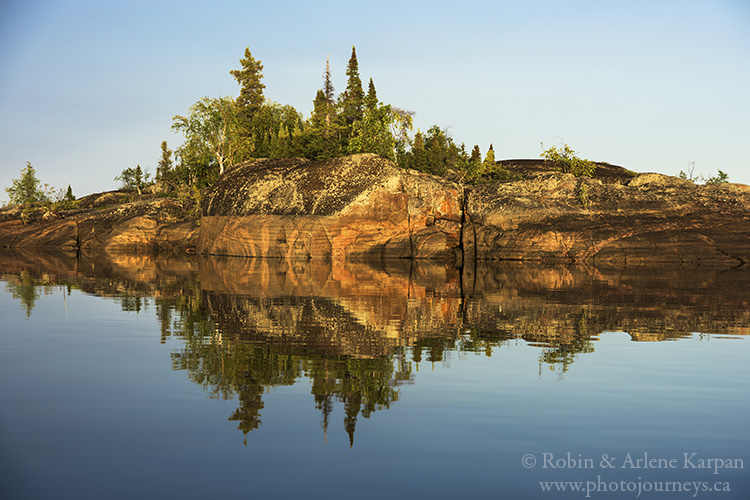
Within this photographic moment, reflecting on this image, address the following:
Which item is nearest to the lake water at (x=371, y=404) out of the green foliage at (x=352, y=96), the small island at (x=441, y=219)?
the small island at (x=441, y=219)

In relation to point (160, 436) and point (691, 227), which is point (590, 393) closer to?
point (160, 436)

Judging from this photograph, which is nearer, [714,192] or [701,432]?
[701,432]

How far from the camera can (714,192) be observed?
142ft

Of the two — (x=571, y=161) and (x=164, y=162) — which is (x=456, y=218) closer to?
(x=571, y=161)

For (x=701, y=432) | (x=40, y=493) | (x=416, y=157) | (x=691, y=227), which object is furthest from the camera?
(x=416, y=157)

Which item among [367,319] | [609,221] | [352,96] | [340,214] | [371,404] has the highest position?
[352,96]

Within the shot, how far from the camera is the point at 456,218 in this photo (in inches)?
1768

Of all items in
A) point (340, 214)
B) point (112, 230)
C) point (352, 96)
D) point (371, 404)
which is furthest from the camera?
point (352, 96)

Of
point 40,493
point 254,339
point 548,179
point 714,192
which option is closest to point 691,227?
point 714,192

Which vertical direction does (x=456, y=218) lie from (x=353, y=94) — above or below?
below

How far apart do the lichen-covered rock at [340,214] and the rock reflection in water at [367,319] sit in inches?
652

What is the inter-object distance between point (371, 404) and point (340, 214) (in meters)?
34.9

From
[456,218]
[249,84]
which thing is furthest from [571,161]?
[249,84]

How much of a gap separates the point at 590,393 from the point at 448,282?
53.6 ft
